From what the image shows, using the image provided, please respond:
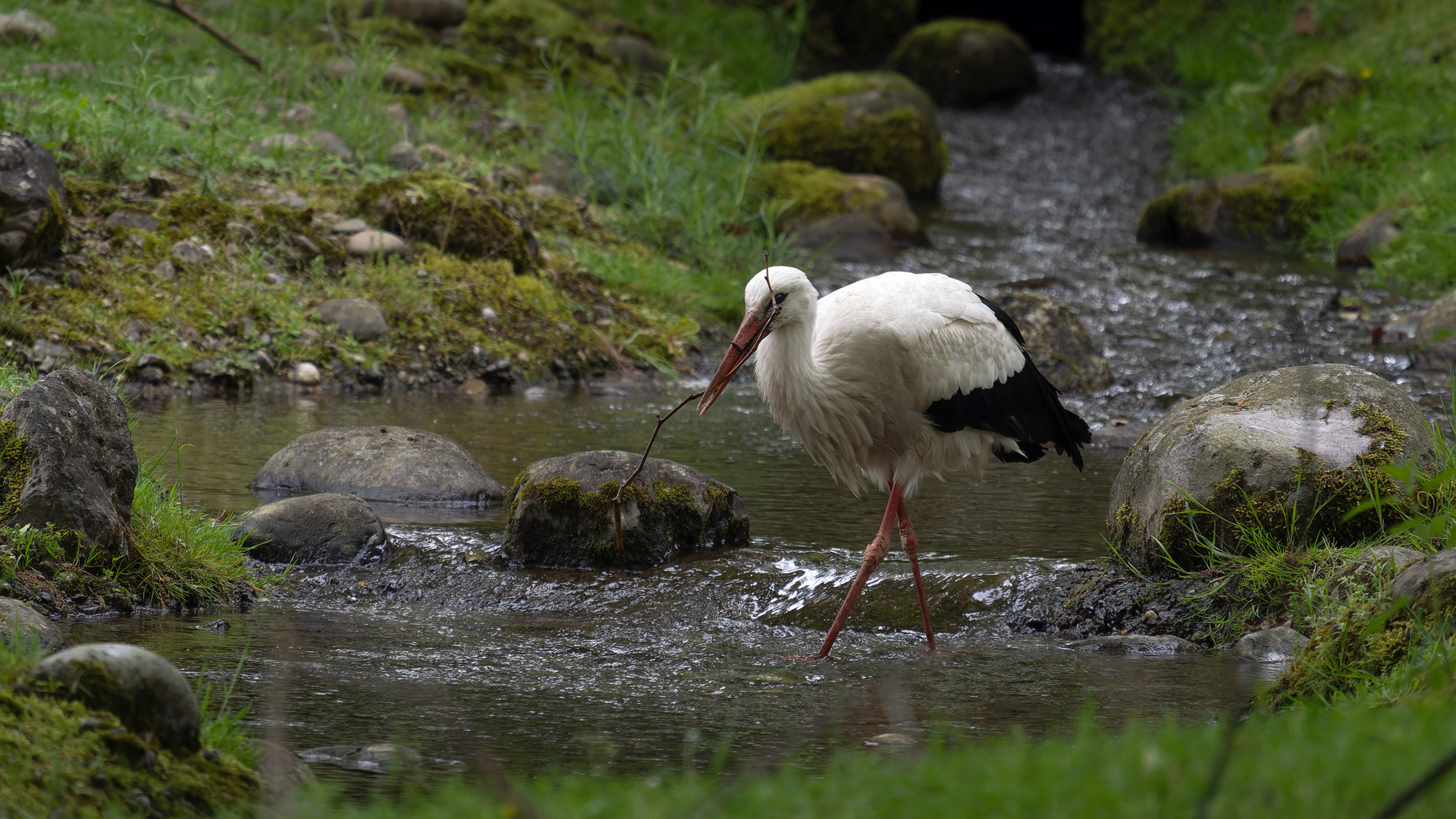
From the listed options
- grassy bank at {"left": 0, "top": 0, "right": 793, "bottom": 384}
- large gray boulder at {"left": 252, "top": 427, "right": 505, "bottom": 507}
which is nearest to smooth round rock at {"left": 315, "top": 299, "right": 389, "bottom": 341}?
grassy bank at {"left": 0, "top": 0, "right": 793, "bottom": 384}

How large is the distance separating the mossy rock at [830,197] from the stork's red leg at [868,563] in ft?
23.9

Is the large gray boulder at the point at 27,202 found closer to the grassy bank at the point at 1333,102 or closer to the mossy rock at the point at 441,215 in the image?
the mossy rock at the point at 441,215

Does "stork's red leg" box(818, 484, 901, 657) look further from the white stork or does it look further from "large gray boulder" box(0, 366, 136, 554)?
"large gray boulder" box(0, 366, 136, 554)

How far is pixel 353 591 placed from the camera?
496 centimetres

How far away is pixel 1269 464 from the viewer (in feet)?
14.9

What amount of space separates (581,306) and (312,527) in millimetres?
4616

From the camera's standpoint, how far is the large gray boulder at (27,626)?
336 cm

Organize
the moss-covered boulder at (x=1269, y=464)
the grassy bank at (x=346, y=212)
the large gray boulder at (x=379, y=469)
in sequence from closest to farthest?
1. the moss-covered boulder at (x=1269, y=464)
2. the large gray boulder at (x=379, y=469)
3. the grassy bank at (x=346, y=212)

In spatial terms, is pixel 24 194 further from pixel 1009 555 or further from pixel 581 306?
pixel 1009 555

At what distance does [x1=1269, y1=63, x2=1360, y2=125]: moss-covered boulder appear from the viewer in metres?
14.2

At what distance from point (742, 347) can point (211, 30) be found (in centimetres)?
741

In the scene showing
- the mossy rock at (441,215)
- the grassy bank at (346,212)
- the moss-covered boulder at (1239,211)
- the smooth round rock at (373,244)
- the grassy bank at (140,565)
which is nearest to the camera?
the grassy bank at (140,565)

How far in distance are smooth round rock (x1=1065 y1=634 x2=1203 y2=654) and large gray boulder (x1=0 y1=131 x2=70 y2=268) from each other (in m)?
6.30

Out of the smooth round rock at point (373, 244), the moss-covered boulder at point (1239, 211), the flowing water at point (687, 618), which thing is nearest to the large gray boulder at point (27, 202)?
the flowing water at point (687, 618)
